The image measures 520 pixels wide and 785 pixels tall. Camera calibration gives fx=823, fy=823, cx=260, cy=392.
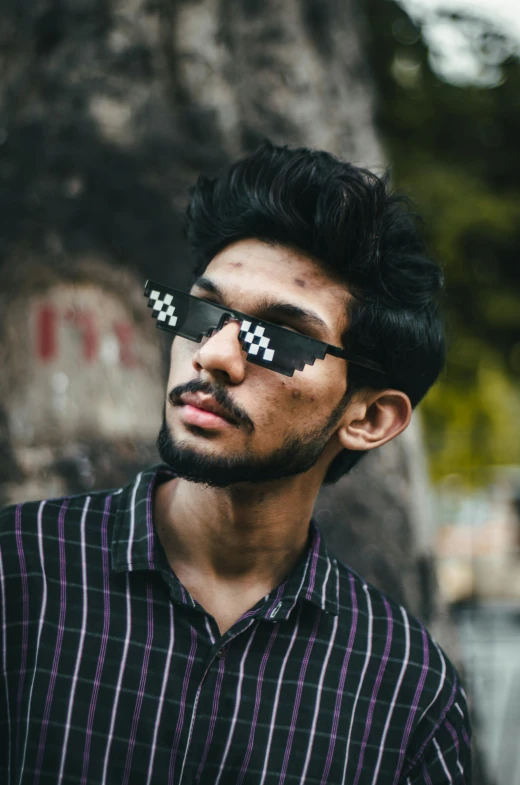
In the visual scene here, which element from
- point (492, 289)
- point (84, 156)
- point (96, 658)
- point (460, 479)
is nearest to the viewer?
point (96, 658)

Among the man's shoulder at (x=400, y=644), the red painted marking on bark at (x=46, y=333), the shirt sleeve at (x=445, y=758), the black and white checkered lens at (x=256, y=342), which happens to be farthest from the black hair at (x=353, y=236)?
the red painted marking on bark at (x=46, y=333)

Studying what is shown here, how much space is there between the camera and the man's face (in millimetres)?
1968

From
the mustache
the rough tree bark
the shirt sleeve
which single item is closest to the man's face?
the mustache

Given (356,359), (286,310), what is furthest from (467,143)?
(286,310)

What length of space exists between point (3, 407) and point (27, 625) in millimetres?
2183

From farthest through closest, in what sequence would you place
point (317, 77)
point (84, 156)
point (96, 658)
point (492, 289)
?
point (492, 289) → point (317, 77) → point (84, 156) → point (96, 658)

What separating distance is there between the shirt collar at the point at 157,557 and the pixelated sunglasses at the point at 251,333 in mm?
416

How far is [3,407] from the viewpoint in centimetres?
394

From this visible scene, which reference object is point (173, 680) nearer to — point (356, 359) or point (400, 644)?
point (400, 644)

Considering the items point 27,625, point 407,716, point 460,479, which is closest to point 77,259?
point 27,625

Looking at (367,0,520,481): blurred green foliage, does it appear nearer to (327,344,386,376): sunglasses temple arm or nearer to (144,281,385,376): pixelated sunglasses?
(327,344,386,376): sunglasses temple arm

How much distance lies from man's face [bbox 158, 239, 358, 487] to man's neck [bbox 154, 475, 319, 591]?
98 mm

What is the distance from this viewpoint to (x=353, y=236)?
2156 mm

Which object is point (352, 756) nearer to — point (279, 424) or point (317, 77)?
point (279, 424)
